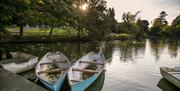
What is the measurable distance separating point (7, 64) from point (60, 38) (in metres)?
29.5

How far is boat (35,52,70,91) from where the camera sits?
10.0m

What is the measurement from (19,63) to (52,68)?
2469 millimetres

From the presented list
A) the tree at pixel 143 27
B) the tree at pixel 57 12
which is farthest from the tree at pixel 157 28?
the tree at pixel 57 12

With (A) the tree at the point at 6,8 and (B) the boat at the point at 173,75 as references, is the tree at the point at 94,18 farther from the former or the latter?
(B) the boat at the point at 173,75

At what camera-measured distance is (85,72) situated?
12188 mm

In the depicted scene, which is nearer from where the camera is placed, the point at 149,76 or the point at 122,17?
the point at 149,76

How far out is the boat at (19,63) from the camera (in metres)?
13.4

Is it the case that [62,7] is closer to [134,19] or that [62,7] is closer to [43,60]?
[43,60]

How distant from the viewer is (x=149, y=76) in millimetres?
15422

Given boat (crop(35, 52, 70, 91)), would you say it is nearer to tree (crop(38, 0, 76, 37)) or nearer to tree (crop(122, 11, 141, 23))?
tree (crop(38, 0, 76, 37))

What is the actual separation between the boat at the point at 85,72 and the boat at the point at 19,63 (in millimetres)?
3649

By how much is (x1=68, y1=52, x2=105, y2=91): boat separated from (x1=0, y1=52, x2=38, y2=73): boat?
3.65m

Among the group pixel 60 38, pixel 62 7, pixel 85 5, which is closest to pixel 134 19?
pixel 85 5

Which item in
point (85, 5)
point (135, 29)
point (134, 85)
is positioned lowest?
point (134, 85)
